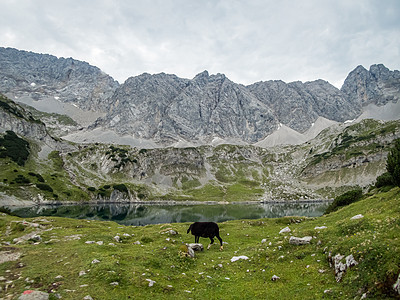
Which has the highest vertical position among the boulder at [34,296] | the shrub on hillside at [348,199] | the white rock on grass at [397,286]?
the white rock on grass at [397,286]

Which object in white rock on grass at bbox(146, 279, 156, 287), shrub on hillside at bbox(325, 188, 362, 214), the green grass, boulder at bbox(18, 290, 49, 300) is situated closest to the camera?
boulder at bbox(18, 290, 49, 300)

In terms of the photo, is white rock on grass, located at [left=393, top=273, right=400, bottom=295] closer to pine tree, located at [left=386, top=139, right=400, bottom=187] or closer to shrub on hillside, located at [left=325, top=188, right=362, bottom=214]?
pine tree, located at [left=386, top=139, right=400, bottom=187]

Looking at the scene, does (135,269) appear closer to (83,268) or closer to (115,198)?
(83,268)

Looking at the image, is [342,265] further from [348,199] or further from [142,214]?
[142,214]

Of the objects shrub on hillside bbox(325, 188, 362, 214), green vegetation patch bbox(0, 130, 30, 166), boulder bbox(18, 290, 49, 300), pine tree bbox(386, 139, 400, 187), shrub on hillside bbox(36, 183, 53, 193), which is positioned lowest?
shrub on hillside bbox(325, 188, 362, 214)

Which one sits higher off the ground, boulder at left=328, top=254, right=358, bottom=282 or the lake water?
boulder at left=328, top=254, right=358, bottom=282

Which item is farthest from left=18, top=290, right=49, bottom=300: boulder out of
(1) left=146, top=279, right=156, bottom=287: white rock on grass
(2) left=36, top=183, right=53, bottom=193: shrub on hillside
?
(2) left=36, top=183, right=53, bottom=193: shrub on hillside

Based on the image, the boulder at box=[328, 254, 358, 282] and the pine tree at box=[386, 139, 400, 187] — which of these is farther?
the pine tree at box=[386, 139, 400, 187]

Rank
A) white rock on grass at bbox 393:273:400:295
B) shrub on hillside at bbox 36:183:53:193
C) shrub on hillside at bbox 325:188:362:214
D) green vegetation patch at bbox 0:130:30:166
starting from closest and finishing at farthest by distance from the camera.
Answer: white rock on grass at bbox 393:273:400:295, shrub on hillside at bbox 325:188:362:214, shrub on hillside at bbox 36:183:53:193, green vegetation patch at bbox 0:130:30:166

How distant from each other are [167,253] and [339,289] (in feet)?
41.1

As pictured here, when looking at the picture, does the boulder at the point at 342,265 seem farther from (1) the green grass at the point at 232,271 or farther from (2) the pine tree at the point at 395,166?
(2) the pine tree at the point at 395,166

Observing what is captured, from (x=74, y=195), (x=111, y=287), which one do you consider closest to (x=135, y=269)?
(x=111, y=287)

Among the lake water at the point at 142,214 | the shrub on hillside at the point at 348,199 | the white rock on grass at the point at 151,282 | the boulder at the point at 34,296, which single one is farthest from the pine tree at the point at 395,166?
the lake water at the point at 142,214

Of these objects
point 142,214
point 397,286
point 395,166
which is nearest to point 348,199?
point 395,166
